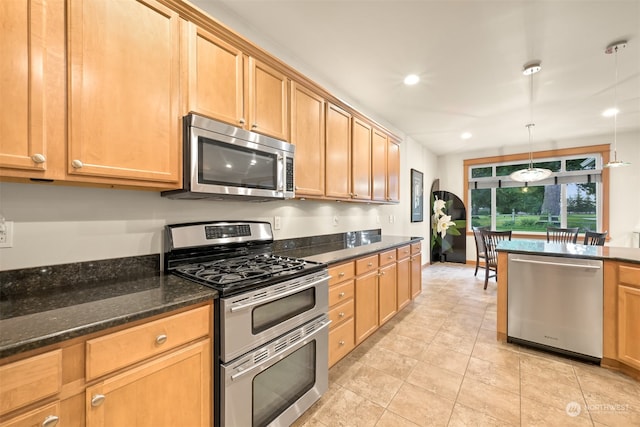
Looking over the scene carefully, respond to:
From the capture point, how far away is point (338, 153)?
2625mm

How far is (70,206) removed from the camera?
129 centimetres

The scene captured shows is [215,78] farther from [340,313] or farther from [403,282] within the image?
[403,282]

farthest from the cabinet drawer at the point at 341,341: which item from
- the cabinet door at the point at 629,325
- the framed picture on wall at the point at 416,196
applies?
the framed picture on wall at the point at 416,196

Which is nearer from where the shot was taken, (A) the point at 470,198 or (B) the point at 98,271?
(B) the point at 98,271

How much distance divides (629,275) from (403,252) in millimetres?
1758

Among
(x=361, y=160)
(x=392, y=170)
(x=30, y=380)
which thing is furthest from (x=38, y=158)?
(x=392, y=170)

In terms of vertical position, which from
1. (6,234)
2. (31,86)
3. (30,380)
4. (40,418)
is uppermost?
(31,86)

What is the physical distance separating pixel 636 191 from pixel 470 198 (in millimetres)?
2531

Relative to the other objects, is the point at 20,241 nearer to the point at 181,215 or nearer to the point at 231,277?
the point at 181,215

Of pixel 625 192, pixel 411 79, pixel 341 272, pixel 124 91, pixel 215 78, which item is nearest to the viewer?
pixel 124 91

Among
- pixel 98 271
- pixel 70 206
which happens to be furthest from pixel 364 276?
pixel 70 206

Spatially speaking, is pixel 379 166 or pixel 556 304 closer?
pixel 556 304

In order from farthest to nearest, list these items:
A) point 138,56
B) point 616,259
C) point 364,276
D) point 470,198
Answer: point 470,198, point 364,276, point 616,259, point 138,56

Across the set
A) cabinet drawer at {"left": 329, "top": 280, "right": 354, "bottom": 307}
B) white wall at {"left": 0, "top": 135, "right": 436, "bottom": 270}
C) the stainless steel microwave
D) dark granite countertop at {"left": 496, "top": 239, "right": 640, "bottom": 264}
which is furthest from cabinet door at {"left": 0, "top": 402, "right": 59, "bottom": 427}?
dark granite countertop at {"left": 496, "top": 239, "right": 640, "bottom": 264}
